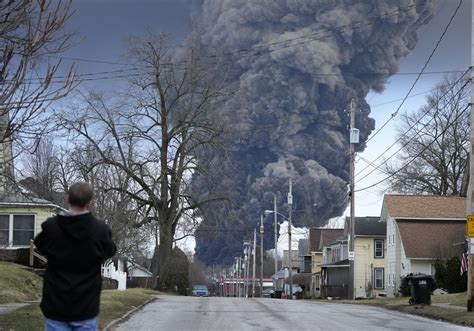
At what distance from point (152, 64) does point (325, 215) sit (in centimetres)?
4861

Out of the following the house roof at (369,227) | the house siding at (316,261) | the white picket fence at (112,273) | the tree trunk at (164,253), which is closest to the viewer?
the tree trunk at (164,253)

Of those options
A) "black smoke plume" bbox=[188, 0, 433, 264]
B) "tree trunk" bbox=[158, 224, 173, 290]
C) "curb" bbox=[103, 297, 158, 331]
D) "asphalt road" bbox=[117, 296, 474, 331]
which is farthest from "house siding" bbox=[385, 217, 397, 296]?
"curb" bbox=[103, 297, 158, 331]

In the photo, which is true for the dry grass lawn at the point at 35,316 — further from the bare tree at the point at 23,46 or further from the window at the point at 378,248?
the window at the point at 378,248

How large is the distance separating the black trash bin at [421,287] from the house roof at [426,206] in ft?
76.6

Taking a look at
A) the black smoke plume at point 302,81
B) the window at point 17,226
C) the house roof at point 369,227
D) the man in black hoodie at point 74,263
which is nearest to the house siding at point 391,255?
the house roof at point 369,227

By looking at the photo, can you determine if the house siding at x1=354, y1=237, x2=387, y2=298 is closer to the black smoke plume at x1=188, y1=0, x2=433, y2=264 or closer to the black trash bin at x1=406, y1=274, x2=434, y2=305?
the black smoke plume at x1=188, y1=0, x2=433, y2=264

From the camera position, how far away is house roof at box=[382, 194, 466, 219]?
51.9m

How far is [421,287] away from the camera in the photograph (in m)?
29.0

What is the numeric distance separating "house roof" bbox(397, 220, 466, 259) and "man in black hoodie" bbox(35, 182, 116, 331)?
152 ft

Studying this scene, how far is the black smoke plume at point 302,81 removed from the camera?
86625 millimetres

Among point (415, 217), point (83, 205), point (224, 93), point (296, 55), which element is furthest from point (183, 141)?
point (296, 55)

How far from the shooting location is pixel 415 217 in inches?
2084

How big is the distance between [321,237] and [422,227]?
32.6m

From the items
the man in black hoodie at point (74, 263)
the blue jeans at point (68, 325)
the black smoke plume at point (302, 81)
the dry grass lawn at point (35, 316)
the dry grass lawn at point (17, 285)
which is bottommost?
the dry grass lawn at point (35, 316)
